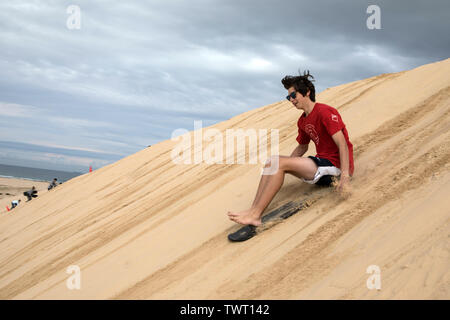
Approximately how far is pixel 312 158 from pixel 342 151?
28 centimetres

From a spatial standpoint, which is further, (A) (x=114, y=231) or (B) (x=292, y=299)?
(A) (x=114, y=231)

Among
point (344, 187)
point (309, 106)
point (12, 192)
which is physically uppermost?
point (309, 106)

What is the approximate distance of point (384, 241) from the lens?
2.50 meters

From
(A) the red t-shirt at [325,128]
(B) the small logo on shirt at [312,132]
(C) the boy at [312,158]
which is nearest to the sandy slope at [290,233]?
(C) the boy at [312,158]

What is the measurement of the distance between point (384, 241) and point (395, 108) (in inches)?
115

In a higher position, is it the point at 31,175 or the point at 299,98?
the point at 299,98

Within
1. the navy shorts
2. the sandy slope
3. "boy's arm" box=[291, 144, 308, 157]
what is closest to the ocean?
the sandy slope

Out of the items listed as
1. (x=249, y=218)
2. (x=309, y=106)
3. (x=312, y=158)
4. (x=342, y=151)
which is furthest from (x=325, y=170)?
(x=249, y=218)

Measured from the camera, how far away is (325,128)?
10.9 ft

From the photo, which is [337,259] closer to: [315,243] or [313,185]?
[315,243]

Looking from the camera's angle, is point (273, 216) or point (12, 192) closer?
point (273, 216)

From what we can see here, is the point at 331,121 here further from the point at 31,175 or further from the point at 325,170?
the point at 31,175

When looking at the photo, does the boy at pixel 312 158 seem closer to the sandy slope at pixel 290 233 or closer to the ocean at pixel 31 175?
the sandy slope at pixel 290 233
